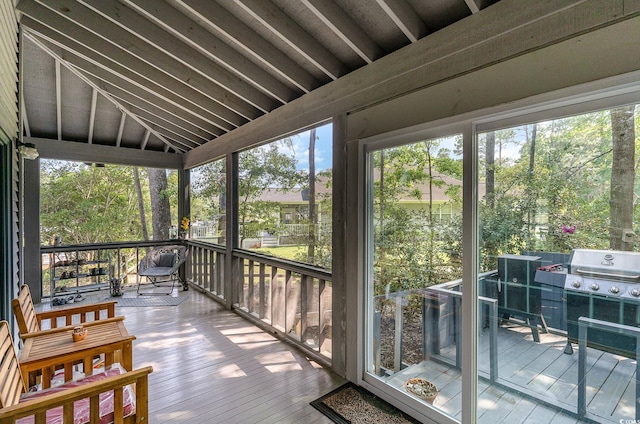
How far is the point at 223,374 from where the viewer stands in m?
2.94

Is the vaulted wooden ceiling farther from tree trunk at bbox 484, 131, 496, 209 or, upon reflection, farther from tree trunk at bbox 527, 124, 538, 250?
tree trunk at bbox 527, 124, 538, 250

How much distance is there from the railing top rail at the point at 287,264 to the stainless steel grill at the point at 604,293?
1929 millimetres

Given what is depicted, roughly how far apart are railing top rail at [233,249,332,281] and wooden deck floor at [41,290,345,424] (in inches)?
35.9

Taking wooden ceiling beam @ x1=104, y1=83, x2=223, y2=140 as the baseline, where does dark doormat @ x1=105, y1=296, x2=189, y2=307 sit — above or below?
below

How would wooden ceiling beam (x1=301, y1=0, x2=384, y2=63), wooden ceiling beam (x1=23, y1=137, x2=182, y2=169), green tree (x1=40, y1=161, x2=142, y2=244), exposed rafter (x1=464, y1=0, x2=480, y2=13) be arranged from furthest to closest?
Answer: green tree (x1=40, y1=161, x2=142, y2=244), wooden ceiling beam (x1=23, y1=137, x2=182, y2=169), wooden ceiling beam (x1=301, y1=0, x2=384, y2=63), exposed rafter (x1=464, y1=0, x2=480, y2=13)

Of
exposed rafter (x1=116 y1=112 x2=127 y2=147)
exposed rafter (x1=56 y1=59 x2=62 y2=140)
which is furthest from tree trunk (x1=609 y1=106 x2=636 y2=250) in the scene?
exposed rafter (x1=116 y1=112 x2=127 y2=147)

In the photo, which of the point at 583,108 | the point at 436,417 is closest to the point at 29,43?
the point at 583,108

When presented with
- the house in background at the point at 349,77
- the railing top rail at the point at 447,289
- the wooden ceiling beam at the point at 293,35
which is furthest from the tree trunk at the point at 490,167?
the wooden ceiling beam at the point at 293,35

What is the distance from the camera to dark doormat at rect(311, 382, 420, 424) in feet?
7.46

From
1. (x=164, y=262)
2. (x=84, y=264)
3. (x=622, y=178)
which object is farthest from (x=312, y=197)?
(x=84, y=264)

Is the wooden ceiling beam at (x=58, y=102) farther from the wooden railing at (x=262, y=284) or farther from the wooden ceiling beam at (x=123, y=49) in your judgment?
the wooden railing at (x=262, y=284)

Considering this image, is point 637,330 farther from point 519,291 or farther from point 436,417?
point 436,417

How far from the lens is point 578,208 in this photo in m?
1.67

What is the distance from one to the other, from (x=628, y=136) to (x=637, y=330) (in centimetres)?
98
